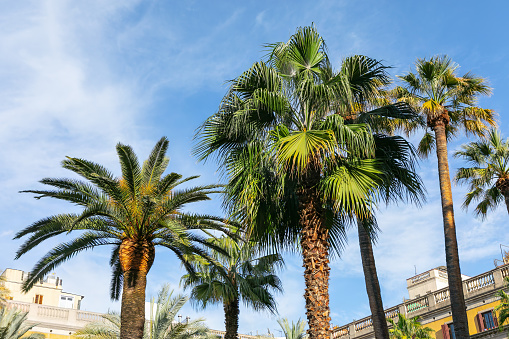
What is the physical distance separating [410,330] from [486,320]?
13.5 feet

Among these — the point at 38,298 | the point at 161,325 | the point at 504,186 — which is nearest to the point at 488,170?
the point at 504,186

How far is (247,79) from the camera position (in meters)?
14.2

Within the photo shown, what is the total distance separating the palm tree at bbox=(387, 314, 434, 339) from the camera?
31.8m

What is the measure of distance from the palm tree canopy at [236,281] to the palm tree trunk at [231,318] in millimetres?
268

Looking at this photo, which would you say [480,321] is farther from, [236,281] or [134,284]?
[134,284]

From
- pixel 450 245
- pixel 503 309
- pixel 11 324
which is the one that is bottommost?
pixel 450 245

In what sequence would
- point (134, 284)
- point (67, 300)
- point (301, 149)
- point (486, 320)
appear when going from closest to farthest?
point (301, 149), point (134, 284), point (486, 320), point (67, 300)

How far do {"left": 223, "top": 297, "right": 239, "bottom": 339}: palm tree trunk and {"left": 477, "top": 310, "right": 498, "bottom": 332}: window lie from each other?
1519 centimetres

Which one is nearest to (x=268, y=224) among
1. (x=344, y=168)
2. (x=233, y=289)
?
(x=344, y=168)

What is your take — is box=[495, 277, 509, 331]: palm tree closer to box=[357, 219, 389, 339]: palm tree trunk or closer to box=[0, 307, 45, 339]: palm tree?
box=[357, 219, 389, 339]: palm tree trunk

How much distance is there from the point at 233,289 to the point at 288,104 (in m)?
12.8

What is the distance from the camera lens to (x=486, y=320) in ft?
105

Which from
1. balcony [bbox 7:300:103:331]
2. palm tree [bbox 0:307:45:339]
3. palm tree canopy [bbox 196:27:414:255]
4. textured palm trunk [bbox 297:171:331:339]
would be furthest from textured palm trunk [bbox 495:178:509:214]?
palm tree [bbox 0:307:45:339]

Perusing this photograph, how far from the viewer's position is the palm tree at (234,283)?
24594mm
